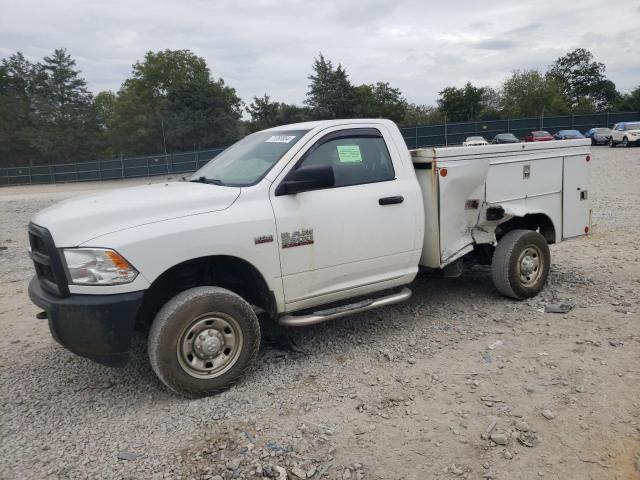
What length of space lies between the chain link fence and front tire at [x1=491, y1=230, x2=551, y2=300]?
115 feet

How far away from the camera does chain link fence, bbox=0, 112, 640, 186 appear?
133 ft

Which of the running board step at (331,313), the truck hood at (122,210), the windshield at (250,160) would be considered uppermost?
the windshield at (250,160)

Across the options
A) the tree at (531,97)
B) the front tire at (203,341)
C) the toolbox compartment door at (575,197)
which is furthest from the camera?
the tree at (531,97)

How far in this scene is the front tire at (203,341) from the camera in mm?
3629

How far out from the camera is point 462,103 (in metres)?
64.6

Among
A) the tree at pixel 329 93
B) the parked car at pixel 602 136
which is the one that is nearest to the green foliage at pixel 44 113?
the tree at pixel 329 93

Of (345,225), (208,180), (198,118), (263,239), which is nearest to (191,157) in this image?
(198,118)

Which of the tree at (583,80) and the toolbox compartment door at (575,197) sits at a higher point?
the tree at (583,80)

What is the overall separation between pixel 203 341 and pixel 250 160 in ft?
5.40

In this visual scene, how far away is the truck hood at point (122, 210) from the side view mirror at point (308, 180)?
1.23 ft

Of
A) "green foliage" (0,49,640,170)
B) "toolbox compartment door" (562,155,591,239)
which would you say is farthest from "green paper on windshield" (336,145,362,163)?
"green foliage" (0,49,640,170)

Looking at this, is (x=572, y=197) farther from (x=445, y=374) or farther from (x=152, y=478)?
(x=152, y=478)

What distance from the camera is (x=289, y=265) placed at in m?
4.11

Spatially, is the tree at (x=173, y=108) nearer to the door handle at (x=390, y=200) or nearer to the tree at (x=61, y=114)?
the tree at (x=61, y=114)
